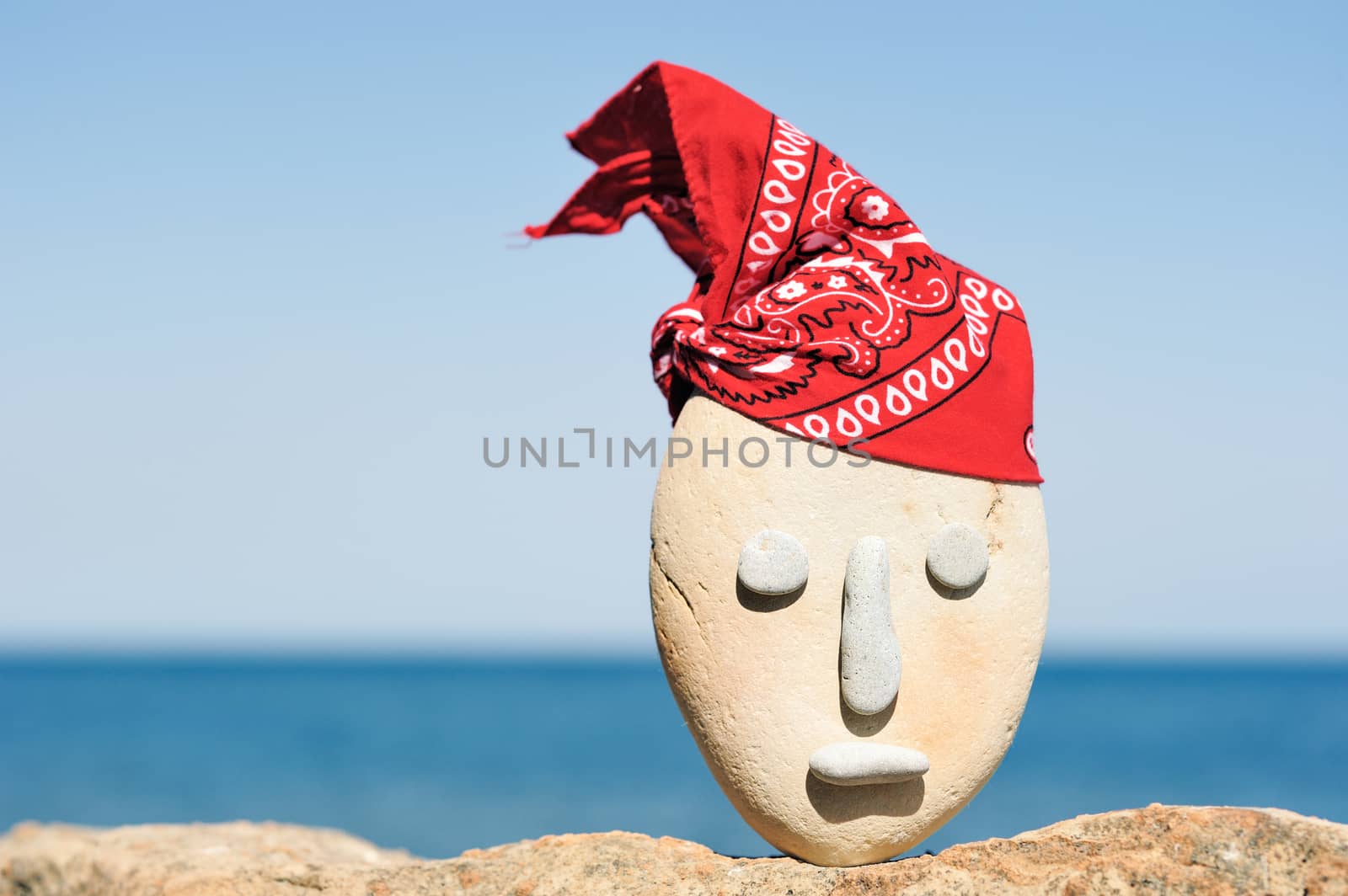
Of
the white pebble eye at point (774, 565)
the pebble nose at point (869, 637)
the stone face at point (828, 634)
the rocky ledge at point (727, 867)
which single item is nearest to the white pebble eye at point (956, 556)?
the stone face at point (828, 634)

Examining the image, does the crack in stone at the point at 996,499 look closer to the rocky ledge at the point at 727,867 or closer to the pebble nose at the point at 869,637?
the pebble nose at the point at 869,637

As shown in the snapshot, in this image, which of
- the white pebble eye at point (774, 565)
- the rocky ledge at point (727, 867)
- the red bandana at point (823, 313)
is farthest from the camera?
the red bandana at point (823, 313)

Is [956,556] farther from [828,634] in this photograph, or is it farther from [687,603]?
[687,603]

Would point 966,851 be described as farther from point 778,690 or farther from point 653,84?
point 653,84

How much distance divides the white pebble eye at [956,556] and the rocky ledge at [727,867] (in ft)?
3.04

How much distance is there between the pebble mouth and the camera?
4.16 m

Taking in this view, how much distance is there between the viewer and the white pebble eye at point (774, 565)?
416 cm

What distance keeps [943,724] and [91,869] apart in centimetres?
327

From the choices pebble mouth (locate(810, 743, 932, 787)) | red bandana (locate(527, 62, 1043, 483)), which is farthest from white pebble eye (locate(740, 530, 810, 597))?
pebble mouth (locate(810, 743, 932, 787))

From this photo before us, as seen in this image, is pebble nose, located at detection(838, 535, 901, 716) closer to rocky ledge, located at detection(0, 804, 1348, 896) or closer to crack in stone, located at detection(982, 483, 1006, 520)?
crack in stone, located at detection(982, 483, 1006, 520)

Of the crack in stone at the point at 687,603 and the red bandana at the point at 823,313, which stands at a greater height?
the red bandana at the point at 823,313

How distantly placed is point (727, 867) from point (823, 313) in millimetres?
2011

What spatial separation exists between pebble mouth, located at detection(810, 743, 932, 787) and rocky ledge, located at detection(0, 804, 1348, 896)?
32cm

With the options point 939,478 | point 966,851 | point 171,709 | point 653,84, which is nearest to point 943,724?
point 966,851
